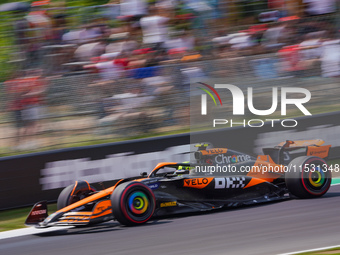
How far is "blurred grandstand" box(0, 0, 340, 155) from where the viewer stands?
8227 millimetres

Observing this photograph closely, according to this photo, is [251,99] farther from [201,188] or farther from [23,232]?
[23,232]

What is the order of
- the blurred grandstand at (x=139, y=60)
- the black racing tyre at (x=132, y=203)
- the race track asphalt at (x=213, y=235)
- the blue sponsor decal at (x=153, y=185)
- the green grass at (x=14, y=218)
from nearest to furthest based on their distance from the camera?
the race track asphalt at (x=213, y=235) → the black racing tyre at (x=132, y=203) → the blue sponsor decal at (x=153, y=185) → the green grass at (x=14, y=218) → the blurred grandstand at (x=139, y=60)

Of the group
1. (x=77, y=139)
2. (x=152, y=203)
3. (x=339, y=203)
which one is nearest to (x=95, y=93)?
(x=77, y=139)

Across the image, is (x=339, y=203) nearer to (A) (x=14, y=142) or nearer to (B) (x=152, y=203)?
(B) (x=152, y=203)

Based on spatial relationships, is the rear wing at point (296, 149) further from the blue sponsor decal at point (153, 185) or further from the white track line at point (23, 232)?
the white track line at point (23, 232)

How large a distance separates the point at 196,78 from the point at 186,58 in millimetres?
603

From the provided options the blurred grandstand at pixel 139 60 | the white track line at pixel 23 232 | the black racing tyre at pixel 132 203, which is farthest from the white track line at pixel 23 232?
the blurred grandstand at pixel 139 60

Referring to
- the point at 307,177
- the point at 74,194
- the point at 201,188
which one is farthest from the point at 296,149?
the point at 74,194

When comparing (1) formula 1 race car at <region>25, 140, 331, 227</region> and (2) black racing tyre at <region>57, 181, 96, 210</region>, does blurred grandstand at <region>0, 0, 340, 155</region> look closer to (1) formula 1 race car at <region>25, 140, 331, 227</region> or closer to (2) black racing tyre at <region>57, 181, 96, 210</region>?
(2) black racing tyre at <region>57, 181, 96, 210</region>

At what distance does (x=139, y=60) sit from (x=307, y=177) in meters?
4.16

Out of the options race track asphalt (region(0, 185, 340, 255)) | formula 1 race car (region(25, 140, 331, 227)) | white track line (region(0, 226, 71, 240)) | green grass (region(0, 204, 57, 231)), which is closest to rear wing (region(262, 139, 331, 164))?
formula 1 race car (region(25, 140, 331, 227))

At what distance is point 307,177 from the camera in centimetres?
665

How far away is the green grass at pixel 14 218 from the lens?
6.96 meters

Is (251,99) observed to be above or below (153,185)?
above
